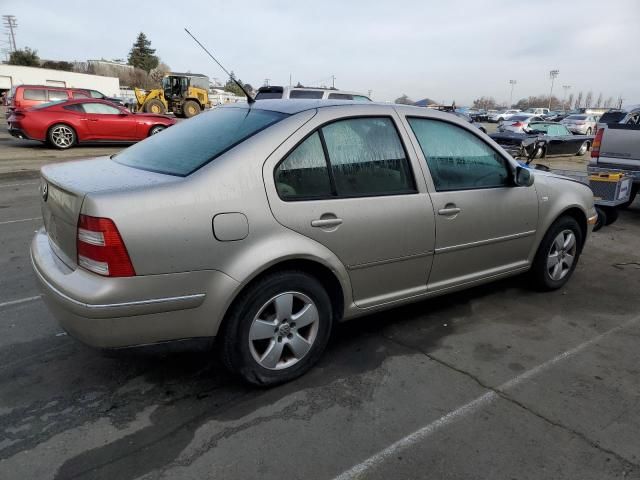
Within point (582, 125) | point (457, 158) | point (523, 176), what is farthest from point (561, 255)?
point (582, 125)

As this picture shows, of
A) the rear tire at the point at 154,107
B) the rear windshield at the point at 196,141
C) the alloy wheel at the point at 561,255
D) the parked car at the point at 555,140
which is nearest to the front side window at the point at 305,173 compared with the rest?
the rear windshield at the point at 196,141

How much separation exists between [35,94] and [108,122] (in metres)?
5.74

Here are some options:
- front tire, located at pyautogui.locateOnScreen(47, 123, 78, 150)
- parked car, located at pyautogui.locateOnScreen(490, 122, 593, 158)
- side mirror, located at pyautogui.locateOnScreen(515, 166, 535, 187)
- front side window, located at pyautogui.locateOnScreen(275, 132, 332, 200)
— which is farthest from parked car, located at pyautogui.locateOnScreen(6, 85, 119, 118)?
side mirror, located at pyautogui.locateOnScreen(515, 166, 535, 187)

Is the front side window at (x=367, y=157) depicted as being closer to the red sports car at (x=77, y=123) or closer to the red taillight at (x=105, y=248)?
the red taillight at (x=105, y=248)

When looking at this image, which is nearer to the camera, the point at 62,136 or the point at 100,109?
the point at 62,136

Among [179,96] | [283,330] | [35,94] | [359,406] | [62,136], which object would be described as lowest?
[359,406]

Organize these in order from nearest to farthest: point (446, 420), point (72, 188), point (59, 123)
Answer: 1. point (72, 188)
2. point (446, 420)
3. point (59, 123)

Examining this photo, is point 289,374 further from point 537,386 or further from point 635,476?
point 635,476

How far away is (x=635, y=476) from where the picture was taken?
7.68 ft

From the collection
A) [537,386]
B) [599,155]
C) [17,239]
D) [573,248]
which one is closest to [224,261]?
[537,386]

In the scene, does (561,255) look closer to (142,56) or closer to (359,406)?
(359,406)

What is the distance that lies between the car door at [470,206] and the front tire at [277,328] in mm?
1028

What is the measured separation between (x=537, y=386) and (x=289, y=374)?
1.52 metres

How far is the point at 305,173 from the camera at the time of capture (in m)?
2.96
